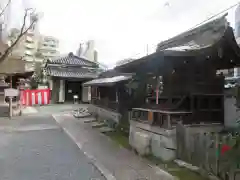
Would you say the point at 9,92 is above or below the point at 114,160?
above

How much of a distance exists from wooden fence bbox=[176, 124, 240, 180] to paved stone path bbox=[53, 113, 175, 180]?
0.97 metres

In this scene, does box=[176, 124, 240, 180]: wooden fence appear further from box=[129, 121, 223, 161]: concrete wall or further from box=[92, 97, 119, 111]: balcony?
box=[92, 97, 119, 111]: balcony

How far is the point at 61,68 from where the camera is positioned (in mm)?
34500

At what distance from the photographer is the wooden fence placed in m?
4.71

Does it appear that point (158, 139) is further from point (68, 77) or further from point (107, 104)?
point (68, 77)

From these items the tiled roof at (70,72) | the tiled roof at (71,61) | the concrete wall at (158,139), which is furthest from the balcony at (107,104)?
the tiled roof at (71,61)

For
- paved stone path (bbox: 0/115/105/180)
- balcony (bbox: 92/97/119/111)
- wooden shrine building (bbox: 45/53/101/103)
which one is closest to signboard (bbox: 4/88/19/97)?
balcony (bbox: 92/97/119/111)

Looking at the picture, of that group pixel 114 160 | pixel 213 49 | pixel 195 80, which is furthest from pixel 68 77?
pixel 213 49

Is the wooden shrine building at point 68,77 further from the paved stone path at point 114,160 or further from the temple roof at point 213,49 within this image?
the temple roof at point 213,49

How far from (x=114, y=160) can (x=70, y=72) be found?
27.2 metres

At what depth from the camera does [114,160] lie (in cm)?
855

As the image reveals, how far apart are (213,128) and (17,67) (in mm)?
29053

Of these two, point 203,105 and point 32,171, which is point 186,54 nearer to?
point 203,105

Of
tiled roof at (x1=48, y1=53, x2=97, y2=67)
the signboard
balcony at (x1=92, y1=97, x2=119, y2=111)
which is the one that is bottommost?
balcony at (x1=92, y1=97, x2=119, y2=111)
